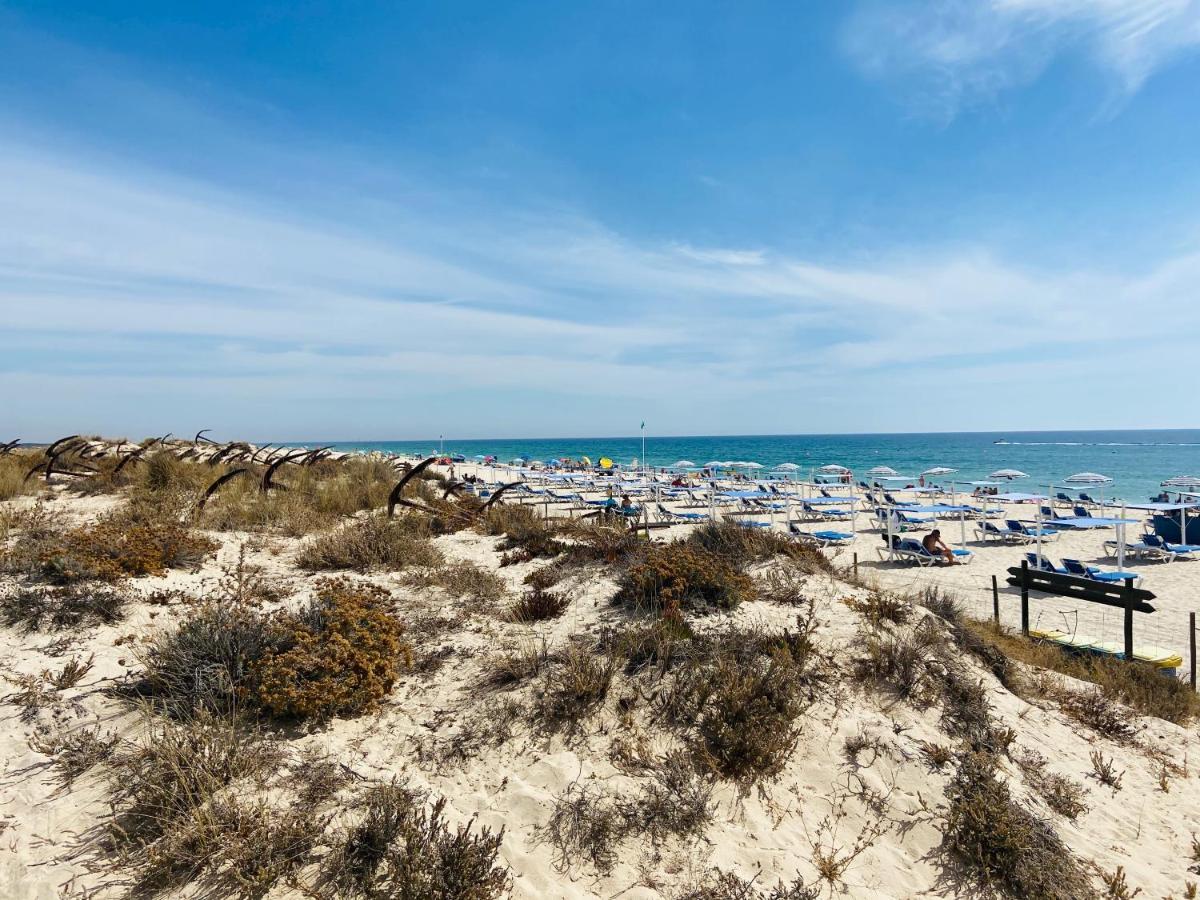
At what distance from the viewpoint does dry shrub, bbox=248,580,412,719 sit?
354cm

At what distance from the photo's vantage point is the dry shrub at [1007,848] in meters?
3.00

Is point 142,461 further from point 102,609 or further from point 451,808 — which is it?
point 451,808

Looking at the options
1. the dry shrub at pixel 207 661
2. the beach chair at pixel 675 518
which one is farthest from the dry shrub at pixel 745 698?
the beach chair at pixel 675 518

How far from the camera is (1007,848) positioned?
311 centimetres

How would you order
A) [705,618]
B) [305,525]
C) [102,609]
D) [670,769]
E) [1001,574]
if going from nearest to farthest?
[670,769]
[102,609]
[705,618]
[305,525]
[1001,574]

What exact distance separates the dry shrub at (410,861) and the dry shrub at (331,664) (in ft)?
3.13

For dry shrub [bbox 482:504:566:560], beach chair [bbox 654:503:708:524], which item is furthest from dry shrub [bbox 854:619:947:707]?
beach chair [bbox 654:503:708:524]

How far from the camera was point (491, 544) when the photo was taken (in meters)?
8.16

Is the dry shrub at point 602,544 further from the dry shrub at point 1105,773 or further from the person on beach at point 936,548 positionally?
the person on beach at point 936,548

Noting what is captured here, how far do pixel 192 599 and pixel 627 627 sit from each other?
3.65 meters

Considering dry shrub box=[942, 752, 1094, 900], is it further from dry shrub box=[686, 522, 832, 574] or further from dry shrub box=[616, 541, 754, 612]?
dry shrub box=[686, 522, 832, 574]

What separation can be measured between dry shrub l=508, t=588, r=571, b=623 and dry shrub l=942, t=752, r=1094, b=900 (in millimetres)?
3153

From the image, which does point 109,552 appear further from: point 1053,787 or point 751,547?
point 1053,787

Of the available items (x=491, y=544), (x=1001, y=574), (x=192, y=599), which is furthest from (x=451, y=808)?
(x=1001, y=574)
